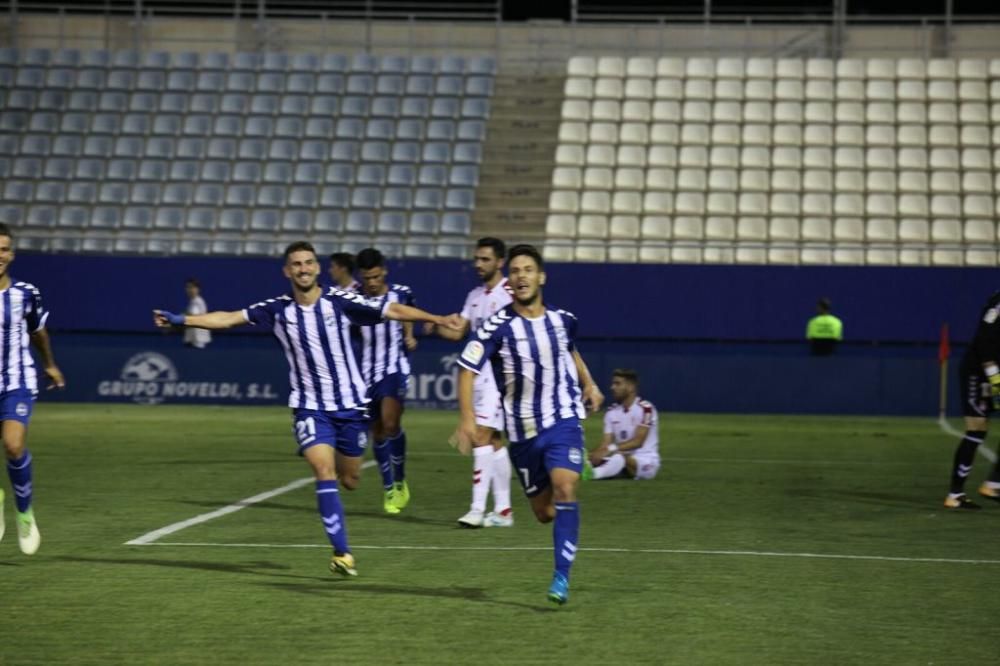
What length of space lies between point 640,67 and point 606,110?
61.1 inches

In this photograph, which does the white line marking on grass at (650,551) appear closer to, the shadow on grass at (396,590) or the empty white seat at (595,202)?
the shadow on grass at (396,590)

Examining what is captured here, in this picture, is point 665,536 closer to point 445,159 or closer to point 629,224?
point 629,224

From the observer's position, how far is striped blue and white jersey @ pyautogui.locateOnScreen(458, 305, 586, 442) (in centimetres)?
912

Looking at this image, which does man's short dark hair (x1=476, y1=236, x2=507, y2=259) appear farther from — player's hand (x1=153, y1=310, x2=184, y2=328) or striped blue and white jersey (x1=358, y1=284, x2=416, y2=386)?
player's hand (x1=153, y1=310, x2=184, y2=328)

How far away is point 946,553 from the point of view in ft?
36.9

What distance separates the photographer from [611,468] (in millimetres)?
17047

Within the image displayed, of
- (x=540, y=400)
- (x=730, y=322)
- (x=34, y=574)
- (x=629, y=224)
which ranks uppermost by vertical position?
(x=629, y=224)

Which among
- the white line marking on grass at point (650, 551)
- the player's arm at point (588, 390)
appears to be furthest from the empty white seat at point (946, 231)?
the player's arm at point (588, 390)

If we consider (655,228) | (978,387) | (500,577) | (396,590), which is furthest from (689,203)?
(396,590)

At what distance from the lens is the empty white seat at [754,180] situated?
110ft

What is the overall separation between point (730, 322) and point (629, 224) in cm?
329

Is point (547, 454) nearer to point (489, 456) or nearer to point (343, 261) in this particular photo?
point (489, 456)

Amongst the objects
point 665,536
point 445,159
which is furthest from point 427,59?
point 665,536

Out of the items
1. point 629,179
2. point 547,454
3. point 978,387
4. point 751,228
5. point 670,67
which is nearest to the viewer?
point 547,454
